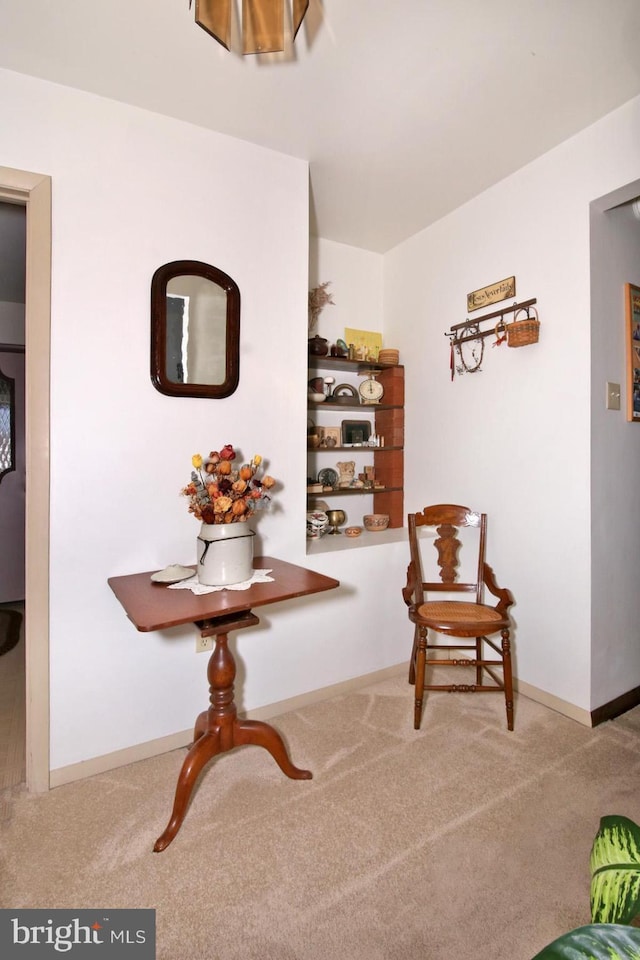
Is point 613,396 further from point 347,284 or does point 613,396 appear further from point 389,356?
point 347,284

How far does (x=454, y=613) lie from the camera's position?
7.14 feet

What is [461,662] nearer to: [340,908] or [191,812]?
[340,908]

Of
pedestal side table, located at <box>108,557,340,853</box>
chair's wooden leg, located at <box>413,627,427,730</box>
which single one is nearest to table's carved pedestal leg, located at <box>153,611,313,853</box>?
pedestal side table, located at <box>108,557,340,853</box>

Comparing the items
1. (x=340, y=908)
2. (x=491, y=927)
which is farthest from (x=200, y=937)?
(x=491, y=927)

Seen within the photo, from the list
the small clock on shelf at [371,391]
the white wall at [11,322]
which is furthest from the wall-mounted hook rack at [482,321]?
the white wall at [11,322]

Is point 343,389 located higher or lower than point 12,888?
higher

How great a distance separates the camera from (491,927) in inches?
47.7

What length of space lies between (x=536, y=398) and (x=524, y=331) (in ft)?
1.05

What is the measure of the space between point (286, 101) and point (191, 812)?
8.74 ft

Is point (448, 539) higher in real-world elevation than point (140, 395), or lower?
lower

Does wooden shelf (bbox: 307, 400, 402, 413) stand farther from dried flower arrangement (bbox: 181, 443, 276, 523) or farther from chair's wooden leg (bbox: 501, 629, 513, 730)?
chair's wooden leg (bbox: 501, 629, 513, 730)

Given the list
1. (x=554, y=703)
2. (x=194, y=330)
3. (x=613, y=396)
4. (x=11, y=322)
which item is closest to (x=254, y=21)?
(x=194, y=330)

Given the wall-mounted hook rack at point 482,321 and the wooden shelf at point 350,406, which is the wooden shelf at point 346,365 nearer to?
the wooden shelf at point 350,406

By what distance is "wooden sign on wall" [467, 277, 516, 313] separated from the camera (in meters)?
2.36
